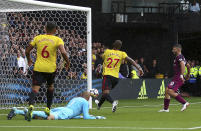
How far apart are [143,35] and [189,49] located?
13.8 ft

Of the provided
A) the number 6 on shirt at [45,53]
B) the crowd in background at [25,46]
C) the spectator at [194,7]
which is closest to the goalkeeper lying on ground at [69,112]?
the number 6 on shirt at [45,53]

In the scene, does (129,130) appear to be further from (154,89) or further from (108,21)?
(108,21)

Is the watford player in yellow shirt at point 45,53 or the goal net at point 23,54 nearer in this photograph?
the watford player in yellow shirt at point 45,53

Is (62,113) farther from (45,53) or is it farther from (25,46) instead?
(25,46)

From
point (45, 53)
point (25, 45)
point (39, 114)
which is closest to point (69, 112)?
point (39, 114)

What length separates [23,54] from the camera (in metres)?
19.1

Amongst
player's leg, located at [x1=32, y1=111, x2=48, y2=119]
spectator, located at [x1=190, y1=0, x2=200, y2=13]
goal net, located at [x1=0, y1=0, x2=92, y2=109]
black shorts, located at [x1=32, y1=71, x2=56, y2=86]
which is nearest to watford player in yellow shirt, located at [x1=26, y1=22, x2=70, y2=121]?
black shorts, located at [x1=32, y1=71, x2=56, y2=86]

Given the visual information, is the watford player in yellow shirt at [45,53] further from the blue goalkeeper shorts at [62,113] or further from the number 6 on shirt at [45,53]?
the blue goalkeeper shorts at [62,113]

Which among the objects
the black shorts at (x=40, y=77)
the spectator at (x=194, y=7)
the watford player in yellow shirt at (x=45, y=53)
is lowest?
the black shorts at (x=40, y=77)

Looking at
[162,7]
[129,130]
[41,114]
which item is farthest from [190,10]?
[129,130]

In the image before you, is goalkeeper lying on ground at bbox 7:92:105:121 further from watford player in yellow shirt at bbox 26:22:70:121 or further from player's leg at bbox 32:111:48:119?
watford player in yellow shirt at bbox 26:22:70:121

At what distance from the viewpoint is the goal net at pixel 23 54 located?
18.0 meters

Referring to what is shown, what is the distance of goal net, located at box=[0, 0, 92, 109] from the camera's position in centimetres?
1800

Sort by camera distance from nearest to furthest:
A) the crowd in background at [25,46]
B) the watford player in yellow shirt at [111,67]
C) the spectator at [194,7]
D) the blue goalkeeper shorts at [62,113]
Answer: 1. the blue goalkeeper shorts at [62,113]
2. the watford player in yellow shirt at [111,67]
3. the crowd in background at [25,46]
4. the spectator at [194,7]
